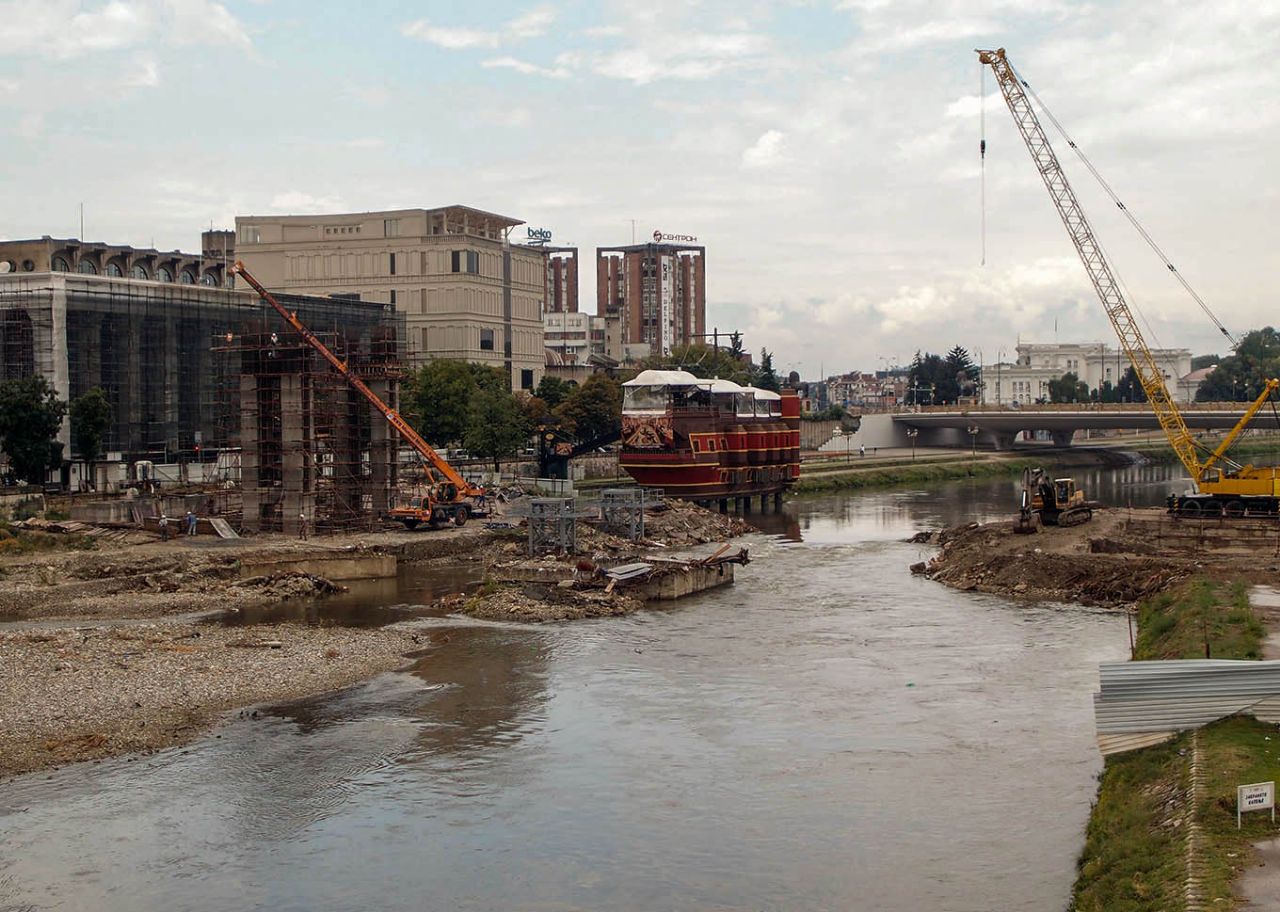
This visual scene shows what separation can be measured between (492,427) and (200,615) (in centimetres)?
4499

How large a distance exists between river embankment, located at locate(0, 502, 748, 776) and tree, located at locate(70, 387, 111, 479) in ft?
37.8

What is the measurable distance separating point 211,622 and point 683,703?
733 inches

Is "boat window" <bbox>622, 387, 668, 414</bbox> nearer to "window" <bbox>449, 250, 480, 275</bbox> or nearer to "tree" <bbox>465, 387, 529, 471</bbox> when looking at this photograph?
"tree" <bbox>465, 387, 529, 471</bbox>

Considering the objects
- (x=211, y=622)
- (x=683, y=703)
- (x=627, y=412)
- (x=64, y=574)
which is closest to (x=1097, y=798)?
(x=683, y=703)

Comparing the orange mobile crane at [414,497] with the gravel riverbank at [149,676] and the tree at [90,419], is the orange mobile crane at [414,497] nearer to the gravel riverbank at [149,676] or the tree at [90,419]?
the tree at [90,419]

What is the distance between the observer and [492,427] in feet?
298

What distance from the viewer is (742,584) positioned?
55938 millimetres

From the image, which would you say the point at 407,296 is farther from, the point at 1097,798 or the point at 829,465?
the point at 1097,798

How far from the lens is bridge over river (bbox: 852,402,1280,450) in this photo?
110 meters

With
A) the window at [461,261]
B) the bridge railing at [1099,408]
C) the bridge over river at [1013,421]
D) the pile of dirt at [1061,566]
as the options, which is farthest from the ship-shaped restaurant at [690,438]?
the bridge railing at [1099,408]

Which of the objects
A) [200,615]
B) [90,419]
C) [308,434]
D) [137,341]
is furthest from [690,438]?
[200,615]

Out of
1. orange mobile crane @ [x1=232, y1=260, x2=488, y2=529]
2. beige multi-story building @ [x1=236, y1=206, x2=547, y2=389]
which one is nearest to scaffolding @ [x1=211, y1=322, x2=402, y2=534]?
orange mobile crane @ [x1=232, y1=260, x2=488, y2=529]

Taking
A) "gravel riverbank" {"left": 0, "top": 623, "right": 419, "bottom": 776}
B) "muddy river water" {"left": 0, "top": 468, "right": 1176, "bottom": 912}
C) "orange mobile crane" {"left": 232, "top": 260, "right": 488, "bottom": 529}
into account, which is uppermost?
"orange mobile crane" {"left": 232, "top": 260, "right": 488, "bottom": 529}

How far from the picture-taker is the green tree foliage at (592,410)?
4213 inches
